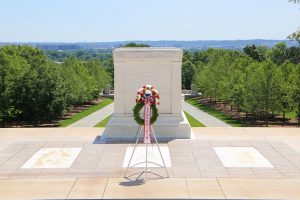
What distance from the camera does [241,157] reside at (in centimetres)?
1380

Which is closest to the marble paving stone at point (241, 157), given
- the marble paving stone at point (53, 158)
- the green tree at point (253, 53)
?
the marble paving stone at point (53, 158)

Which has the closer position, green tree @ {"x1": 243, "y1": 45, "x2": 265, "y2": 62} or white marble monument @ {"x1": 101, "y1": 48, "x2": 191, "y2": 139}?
white marble monument @ {"x1": 101, "y1": 48, "x2": 191, "y2": 139}

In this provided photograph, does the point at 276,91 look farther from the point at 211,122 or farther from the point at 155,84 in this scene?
the point at 155,84

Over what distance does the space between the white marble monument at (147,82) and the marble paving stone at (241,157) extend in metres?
2.19

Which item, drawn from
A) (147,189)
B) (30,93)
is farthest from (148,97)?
(30,93)

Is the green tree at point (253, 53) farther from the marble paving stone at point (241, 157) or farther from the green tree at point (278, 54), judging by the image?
the marble paving stone at point (241, 157)

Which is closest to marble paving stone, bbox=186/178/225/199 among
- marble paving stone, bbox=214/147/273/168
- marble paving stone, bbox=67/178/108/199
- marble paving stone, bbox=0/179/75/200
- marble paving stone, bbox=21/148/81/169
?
marble paving stone, bbox=214/147/273/168

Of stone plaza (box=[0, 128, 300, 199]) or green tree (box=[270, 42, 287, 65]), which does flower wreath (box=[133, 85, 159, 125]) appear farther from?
green tree (box=[270, 42, 287, 65])

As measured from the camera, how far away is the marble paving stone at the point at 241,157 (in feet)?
42.7

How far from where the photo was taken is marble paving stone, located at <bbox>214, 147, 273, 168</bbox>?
42.7 ft

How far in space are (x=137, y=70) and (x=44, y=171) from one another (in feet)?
19.2

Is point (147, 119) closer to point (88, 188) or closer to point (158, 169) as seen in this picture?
point (158, 169)

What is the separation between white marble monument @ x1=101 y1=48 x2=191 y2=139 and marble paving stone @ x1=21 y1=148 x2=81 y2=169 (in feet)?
7.52

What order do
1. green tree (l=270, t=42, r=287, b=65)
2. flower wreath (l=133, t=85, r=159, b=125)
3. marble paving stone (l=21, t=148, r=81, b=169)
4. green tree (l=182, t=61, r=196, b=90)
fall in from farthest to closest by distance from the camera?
green tree (l=270, t=42, r=287, b=65), green tree (l=182, t=61, r=196, b=90), marble paving stone (l=21, t=148, r=81, b=169), flower wreath (l=133, t=85, r=159, b=125)
